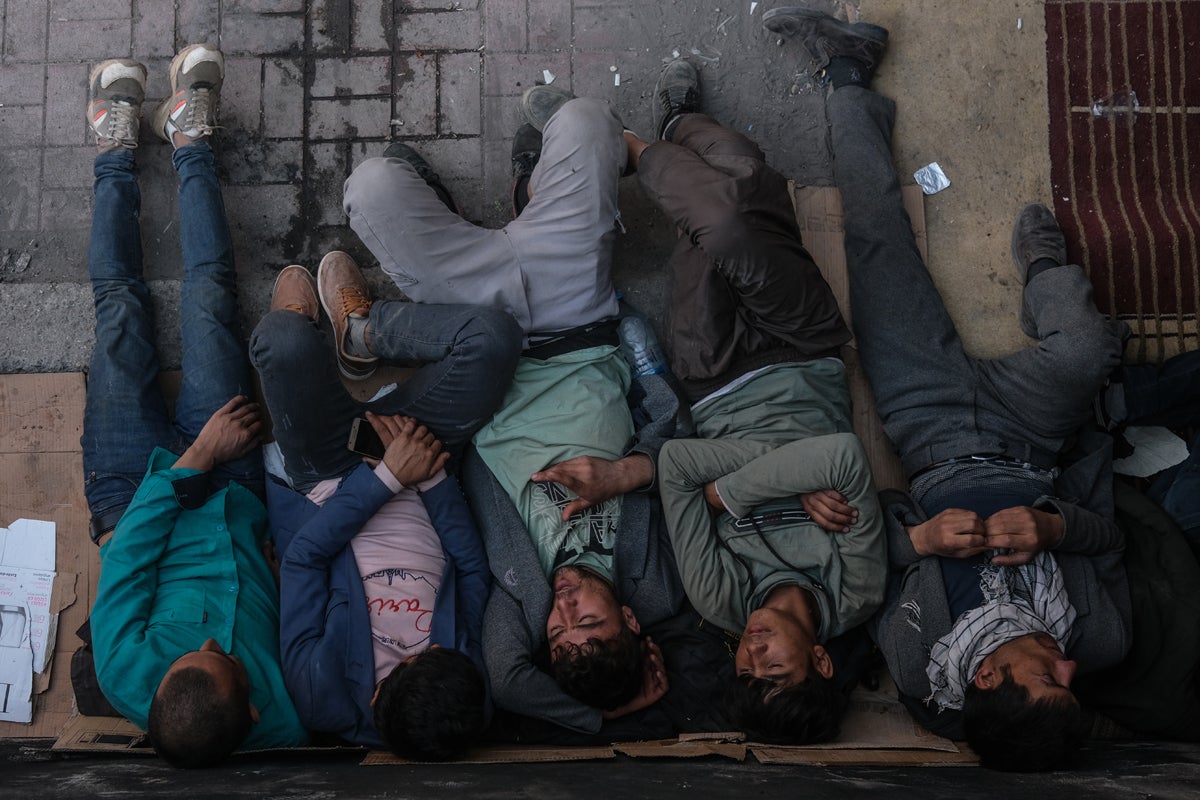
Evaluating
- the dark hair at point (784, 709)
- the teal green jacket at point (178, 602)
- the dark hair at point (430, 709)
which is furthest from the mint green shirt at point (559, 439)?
the teal green jacket at point (178, 602)

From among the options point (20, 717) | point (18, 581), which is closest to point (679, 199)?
point (18, 581)

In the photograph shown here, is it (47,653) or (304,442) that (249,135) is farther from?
(47,653)

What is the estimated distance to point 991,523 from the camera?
119 inches

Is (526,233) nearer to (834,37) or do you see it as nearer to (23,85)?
(834,37)

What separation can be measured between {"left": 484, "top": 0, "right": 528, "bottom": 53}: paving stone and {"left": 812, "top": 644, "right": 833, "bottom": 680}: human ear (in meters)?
2.71

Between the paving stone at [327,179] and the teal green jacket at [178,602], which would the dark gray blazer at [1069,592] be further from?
the paving stone at [327,179]

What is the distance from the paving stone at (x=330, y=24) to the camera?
146 inches

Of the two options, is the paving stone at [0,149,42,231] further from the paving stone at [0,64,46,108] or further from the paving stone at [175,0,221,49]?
the paving stone at [175,0,221,49]

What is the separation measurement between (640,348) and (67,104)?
2680mm

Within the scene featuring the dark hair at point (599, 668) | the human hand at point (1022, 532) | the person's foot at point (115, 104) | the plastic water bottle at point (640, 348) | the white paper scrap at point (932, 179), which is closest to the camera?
the dark hair at point (599, 668)

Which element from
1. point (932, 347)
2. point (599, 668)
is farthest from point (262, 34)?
point (932, 347)

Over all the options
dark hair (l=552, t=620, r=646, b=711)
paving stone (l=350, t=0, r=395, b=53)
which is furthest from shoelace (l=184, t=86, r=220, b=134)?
dark hair (l=552, t=620, r=646, b=711)

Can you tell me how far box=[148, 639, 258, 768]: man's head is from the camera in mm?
2686

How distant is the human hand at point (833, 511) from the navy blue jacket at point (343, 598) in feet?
4.04
